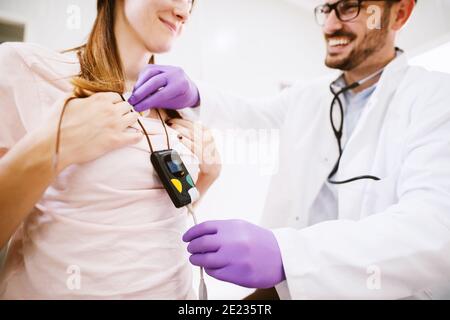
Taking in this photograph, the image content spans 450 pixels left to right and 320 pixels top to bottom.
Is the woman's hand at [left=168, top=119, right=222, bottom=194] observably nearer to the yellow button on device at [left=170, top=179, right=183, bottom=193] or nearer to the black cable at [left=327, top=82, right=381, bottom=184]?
the yellow button on device at [left=170, top=179, right=183, bottom=193]

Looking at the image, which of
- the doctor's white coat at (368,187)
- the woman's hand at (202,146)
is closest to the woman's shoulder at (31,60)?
the woman's hand at (202,146)

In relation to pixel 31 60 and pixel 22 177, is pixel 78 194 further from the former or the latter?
pixel 31 60

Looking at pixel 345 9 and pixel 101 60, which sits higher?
pixel 345 9

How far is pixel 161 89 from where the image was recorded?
2.08 feet

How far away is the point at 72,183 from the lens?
1.56 ft

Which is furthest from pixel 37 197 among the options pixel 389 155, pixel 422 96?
pixel 422 96

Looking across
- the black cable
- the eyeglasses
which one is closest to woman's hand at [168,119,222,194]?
the black cable

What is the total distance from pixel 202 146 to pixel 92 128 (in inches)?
11.7

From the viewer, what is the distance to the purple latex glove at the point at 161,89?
0.60m

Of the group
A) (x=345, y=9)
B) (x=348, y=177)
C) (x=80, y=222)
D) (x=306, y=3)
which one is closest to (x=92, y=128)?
(x=80, y=222)

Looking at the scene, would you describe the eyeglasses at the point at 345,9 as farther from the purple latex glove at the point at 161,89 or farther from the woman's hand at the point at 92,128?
the woman's hand at the point at 92,128

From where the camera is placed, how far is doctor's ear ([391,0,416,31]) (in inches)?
32.7
